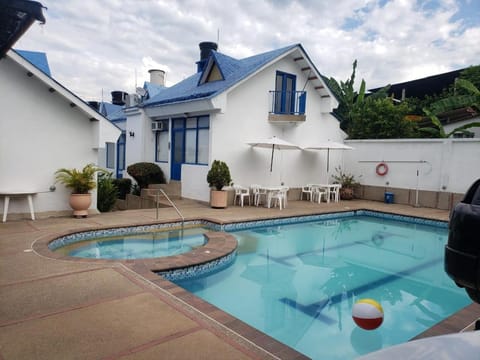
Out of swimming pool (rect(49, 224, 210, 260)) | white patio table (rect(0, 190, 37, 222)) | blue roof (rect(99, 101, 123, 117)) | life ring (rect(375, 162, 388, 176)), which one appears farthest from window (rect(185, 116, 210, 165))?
blue roof (rect(99, 101, 123, 117))

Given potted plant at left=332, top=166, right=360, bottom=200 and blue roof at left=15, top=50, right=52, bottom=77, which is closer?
blue roof at left=15, top=50, right=52, bottom=77

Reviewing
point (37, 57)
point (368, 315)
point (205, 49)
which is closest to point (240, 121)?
point (205, 49)

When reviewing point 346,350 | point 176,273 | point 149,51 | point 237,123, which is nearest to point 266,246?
point 176,273

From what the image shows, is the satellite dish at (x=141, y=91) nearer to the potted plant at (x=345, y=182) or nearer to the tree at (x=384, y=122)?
the potted plant at (x=345, y=182)

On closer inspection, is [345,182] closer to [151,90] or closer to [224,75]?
[224,75]

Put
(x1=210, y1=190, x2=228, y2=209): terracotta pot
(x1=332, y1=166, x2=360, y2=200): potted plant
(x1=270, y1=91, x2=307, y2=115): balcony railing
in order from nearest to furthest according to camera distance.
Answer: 1. (x1=210, y1=190, x2=228, y2=209): terracotta pot
2. (x1=270, y1=91, x2=307, y2=115): balcony railing
3. (x1=332, y1=166, x2=360, y2=200): potted plant

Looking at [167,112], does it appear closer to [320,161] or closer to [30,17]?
[320,161]

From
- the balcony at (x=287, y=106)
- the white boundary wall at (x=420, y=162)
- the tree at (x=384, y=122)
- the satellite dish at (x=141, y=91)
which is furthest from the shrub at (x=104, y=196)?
the tree at (x=384, y=122)

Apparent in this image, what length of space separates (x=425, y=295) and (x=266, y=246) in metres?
3.73

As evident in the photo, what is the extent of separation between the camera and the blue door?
14.5 meters

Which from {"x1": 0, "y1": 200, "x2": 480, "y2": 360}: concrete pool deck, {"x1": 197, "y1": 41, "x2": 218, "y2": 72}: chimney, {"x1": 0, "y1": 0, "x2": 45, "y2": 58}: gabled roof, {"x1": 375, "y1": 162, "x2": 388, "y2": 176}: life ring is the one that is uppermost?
{"x1": 197, "y1": 41, "x2": 218, "y2": 72}: chimney

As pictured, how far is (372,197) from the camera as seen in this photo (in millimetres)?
16406

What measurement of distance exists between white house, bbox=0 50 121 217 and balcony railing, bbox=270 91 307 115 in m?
7.01

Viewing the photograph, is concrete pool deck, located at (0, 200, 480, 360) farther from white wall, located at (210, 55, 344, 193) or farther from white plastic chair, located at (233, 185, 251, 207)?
white wall, located at (210, 55, 344, 193)
